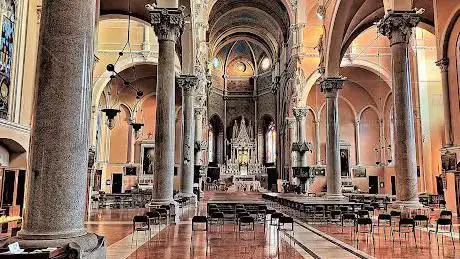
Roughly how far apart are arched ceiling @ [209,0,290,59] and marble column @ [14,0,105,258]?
103 ft

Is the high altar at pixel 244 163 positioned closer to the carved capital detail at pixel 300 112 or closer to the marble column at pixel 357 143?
the marble column at pixel 357 143

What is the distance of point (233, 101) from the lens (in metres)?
46.3

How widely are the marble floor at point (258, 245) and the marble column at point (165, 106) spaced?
4.12 feet

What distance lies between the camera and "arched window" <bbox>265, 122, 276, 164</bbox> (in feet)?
145

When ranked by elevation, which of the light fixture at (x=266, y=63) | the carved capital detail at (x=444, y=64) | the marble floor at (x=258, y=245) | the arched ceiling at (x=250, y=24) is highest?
the arched ceiling at (x=250, y=24)

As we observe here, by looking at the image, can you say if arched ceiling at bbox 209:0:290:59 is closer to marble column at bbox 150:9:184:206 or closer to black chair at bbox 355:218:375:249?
marble column at bbox 150:9:184:206

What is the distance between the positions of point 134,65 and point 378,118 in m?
19.7

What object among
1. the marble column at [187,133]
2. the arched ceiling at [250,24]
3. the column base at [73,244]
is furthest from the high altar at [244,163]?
the column base at [73,244]

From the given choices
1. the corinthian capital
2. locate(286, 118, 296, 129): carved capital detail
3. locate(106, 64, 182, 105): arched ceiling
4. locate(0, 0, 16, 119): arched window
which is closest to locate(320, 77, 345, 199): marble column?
the corinthian capital

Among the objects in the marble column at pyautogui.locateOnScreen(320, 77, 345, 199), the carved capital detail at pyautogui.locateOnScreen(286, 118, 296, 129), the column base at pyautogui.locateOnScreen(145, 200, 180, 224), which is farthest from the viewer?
the carved capital detail at pyautogui.locateOnScreen(286, 118, 296, 129)

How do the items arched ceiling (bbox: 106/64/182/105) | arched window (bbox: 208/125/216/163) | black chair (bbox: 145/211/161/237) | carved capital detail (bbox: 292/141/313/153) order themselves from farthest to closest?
arched window (bbox: 208/125/216/163), arched ceiling (bbox: 106/64/182/105), carved capital detail (bbox: 292/141/313/153), black chair (bbox: 145/211/161/237)

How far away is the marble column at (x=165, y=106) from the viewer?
11.5m

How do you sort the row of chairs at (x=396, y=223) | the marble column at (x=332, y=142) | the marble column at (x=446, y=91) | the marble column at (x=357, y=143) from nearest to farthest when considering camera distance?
the row of chairs at (x=396, y=223), the marble column at (x=446, y=91), the marble column at (x=332, y=142), the marble column at (x=357, y=143)

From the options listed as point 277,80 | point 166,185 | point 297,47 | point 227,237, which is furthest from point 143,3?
point 277,80
